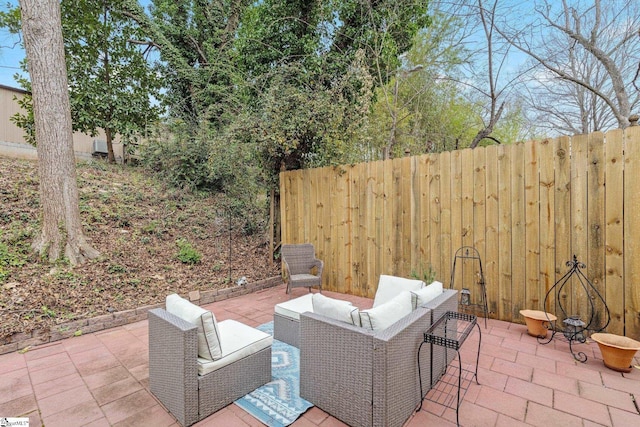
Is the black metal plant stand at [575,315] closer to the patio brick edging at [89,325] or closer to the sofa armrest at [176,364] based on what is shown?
the sofa armrest at [176,364]

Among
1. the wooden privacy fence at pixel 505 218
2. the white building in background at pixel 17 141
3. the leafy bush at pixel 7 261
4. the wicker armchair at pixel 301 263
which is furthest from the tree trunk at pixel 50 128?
the white building in background at pixel 17 141

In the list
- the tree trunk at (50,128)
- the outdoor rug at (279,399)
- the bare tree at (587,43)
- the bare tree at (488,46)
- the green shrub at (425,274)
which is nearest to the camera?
the outdoor rug at (279,399)

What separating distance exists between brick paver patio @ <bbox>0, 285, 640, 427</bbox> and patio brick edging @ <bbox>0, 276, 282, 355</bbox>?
10 cm

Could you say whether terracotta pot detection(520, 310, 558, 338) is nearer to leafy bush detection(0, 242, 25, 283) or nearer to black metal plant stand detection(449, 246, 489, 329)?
black metal plant stand detection(449, 246, 489, 329)

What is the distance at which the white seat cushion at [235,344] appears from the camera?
6.68ft

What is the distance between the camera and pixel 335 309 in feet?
6.77

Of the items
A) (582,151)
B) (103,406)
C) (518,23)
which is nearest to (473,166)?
(582,151)

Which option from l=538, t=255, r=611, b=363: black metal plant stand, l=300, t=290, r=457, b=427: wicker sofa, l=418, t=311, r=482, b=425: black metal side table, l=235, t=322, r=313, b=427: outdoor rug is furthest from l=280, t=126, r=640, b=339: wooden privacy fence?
l=235, t=322, r=313, b=427: outdoor rug

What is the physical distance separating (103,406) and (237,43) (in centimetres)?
620

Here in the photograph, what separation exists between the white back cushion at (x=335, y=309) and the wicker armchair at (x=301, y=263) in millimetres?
2451

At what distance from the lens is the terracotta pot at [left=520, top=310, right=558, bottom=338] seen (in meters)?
3.01

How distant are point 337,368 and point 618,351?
7.59 ft

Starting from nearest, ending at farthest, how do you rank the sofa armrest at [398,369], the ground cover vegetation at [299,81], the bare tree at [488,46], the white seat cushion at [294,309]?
the sofa armrest at [398,369] < the white seat cushion at [294,309] < the bare tree at [488,46] < the ground cover vegetation at [299,81]

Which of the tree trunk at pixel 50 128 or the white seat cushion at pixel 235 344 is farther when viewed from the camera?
the tree trunk at pixel 50 128
